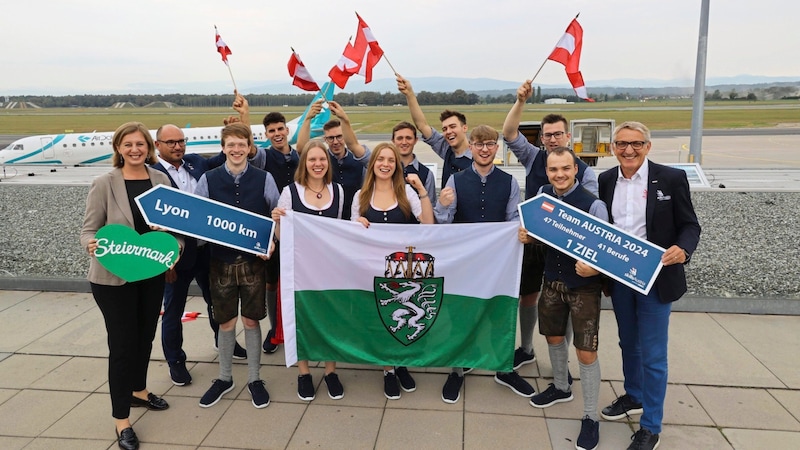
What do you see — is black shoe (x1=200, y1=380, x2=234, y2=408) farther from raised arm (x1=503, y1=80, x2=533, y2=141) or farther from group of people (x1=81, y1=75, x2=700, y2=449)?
raised arm (x1=503, y1=80, x2=533, y2=141)

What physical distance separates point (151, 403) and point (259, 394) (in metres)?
0.88

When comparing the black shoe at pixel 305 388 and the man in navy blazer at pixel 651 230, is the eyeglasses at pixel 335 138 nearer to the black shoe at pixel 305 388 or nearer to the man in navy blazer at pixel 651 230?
the black shoe at pixel 305 388

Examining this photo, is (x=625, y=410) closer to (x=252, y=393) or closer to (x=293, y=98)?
(x=252, y=393)

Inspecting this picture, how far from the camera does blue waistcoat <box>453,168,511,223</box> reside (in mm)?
4453

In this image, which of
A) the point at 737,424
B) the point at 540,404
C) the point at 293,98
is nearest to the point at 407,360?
the point at 540,404

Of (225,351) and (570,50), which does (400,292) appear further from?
(570,50)

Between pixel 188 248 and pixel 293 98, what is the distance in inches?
6682

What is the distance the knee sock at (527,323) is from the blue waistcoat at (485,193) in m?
1.01

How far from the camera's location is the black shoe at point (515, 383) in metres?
4.53

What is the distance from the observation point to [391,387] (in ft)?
→ 14.9

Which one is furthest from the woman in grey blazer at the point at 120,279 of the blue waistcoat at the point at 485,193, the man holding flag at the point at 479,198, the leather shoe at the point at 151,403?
the blue waistcoat at the point at 485,193

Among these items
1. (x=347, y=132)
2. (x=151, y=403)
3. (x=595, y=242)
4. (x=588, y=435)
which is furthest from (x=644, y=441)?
(x=151, y=403)

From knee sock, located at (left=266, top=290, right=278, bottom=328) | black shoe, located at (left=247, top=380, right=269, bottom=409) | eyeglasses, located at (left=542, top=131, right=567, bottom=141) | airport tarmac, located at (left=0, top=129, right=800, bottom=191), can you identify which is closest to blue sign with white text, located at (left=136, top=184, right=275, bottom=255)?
knee sock, located at (left=266, top=290, right=278, bottom=328)

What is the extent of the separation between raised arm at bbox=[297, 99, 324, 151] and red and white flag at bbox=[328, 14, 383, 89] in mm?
524
